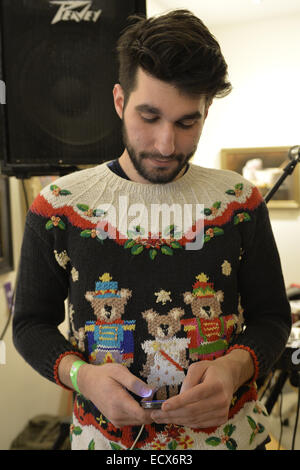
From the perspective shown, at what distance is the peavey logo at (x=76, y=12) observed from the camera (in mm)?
992

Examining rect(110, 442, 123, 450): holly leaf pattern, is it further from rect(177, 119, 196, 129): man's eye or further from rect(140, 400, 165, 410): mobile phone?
rect(177, 119, 196, 129): man's eye

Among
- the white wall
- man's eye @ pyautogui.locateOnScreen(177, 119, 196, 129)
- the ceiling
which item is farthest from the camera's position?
the white wall

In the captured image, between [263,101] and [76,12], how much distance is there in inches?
72.0

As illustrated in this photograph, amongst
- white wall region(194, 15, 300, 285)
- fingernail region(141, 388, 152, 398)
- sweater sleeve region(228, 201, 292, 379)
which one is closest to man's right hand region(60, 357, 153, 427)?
fingernail region(141, 388, 152, 398)

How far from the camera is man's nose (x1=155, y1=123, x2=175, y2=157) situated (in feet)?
2.44

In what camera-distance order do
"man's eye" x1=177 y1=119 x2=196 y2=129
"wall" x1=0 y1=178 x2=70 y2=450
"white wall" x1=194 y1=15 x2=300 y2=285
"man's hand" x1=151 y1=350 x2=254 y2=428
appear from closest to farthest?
"man's hand" x1=151 y1=350 x2=254 y2=428 → "man's eye" x1=177 y1=119 x2=196 y2=129 → "wall" x1=0 y1=178 x2=70 y2=450 → "white wall" x1=194 y1=15 x2=300 y2=285

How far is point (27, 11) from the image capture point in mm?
1028

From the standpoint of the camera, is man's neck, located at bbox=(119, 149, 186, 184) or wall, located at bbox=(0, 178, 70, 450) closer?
man's neck, located at bbox=(119, 149, 186, 184)

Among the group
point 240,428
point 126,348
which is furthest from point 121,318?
point 240,428

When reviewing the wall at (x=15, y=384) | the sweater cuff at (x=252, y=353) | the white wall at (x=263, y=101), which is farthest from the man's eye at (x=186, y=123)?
the white wall at (x=263, y=101)

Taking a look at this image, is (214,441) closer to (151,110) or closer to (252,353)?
(252,353)

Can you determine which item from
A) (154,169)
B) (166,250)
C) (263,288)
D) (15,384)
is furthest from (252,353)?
(15,384)

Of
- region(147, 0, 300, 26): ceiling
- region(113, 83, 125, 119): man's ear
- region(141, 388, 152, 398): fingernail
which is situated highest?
region(147, 0, 300, 26): ceiling

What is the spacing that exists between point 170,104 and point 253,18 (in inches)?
80.0
